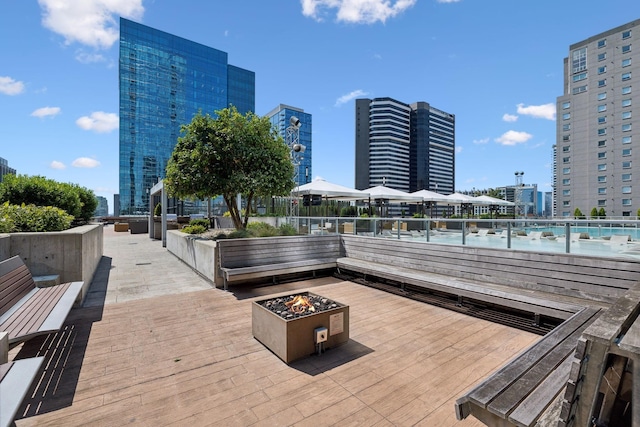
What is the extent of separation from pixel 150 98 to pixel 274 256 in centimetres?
7416

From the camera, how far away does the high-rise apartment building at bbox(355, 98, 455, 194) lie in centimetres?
10156

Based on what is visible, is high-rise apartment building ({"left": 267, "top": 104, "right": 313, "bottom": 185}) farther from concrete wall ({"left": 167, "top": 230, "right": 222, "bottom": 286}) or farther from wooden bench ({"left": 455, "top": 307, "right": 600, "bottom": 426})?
wooden bench ({"left": 455, "top": 307, "right": 600, "bottom": 426})

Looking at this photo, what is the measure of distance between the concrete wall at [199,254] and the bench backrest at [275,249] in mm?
408

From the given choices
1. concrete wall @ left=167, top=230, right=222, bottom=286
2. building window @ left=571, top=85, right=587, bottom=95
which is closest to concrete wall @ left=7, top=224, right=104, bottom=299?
concrete wall @ left=167, top=230, right=222, bottom=286

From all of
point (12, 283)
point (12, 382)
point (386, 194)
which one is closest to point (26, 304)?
point (12, 283)

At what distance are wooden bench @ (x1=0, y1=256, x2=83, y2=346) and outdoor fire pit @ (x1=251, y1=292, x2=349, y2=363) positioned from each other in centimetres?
206

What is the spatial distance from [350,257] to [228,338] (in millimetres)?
4426

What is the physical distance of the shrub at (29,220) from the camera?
523 centimetres

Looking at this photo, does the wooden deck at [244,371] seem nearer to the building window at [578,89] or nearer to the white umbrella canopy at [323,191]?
the white umbrella canopy at [323,191]

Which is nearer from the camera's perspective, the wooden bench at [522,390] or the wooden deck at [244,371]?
the wooden bench at [522,390]

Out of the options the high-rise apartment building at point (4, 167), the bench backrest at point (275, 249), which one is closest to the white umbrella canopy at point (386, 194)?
the bench backrest at point (275, 249)

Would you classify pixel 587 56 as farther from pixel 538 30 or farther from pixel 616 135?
pixel 538 30

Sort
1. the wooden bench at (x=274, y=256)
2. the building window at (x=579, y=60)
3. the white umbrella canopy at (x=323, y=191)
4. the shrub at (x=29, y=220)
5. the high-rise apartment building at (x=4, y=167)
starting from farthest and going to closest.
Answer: the high-rise apartment building at (x=4, y=167) → the building window at (x=579, y=60) → the white umbrella canopy at (x=323, y=191) → the wooden bench at (x=274, y=256) → the shrub at (x=29, y=220)

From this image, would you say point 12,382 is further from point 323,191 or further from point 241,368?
point 323,191
